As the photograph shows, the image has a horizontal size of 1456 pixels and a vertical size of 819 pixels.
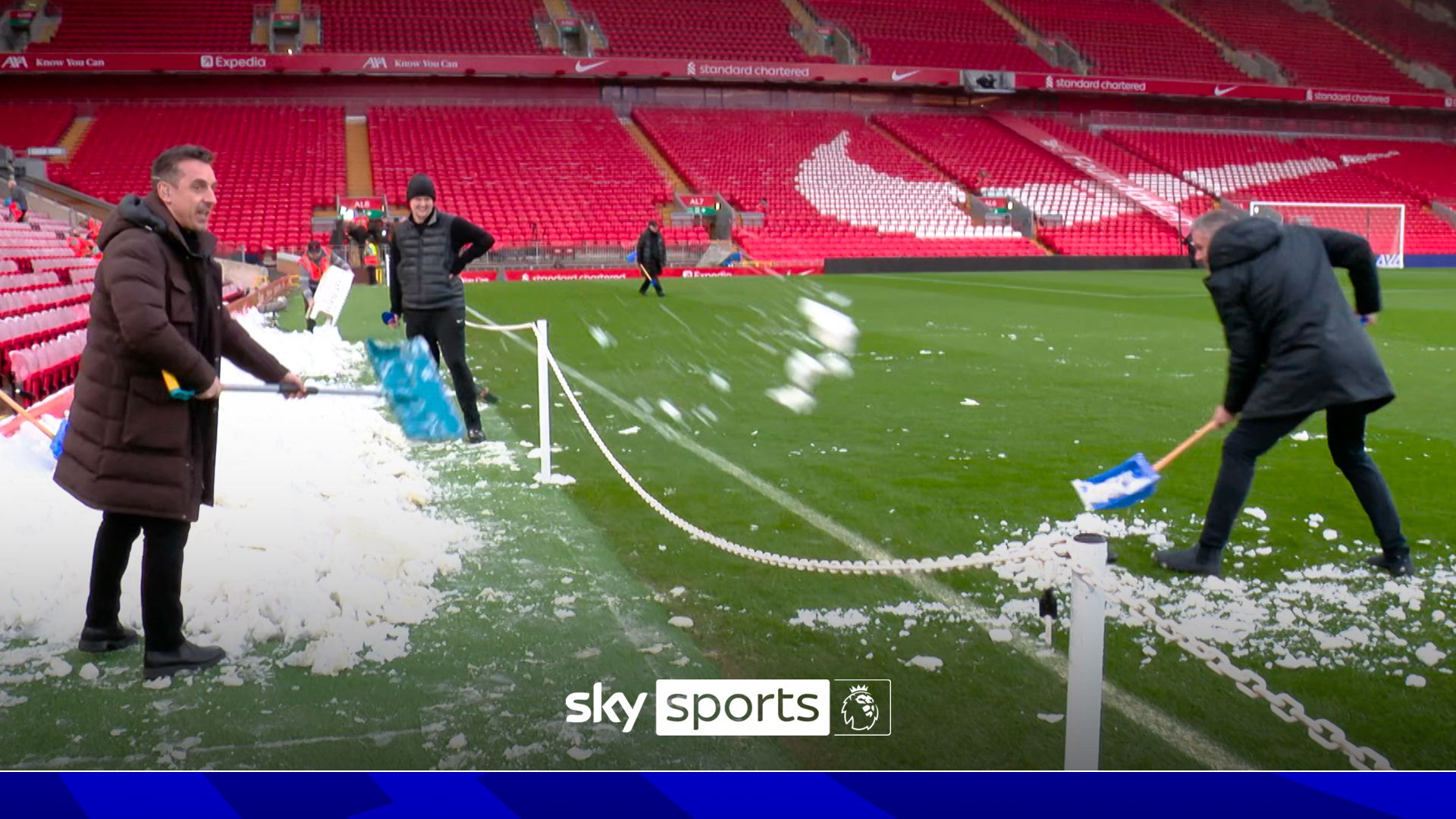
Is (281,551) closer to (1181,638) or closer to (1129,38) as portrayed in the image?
(1181,638)

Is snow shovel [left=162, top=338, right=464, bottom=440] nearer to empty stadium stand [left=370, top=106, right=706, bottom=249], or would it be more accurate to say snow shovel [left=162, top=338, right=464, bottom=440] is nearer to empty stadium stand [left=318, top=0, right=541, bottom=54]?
empty stadium stand [left=370, top=106, right=706, bottom=249]

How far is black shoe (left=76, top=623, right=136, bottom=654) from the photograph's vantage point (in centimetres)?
339

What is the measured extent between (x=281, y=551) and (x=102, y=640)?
92 centimetres

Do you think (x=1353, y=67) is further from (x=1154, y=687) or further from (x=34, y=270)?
(x=1154, y=687)

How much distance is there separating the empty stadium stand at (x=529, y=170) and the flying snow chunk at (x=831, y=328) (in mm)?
12640

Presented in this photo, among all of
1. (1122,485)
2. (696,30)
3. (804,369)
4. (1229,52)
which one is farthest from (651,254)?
(1229,52)

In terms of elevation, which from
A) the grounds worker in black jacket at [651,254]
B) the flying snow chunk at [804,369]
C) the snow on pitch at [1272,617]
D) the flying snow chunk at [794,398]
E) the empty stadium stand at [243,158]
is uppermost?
the empty stadium stand at [243,158]

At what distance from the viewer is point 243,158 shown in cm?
3098

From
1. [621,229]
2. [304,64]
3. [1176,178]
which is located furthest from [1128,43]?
[304,64]

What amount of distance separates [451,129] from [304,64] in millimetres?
4320

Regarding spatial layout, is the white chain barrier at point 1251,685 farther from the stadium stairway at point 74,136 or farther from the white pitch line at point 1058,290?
the stadium stairway at point 74,136

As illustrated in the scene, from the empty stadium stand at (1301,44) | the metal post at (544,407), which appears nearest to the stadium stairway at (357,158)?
the metal post at (544,407)

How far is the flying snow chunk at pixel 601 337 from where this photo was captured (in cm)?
1250

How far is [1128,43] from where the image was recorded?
140ft
